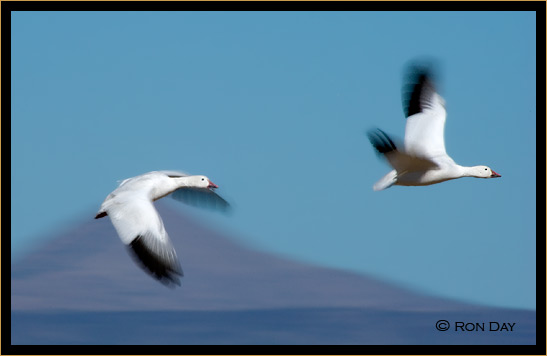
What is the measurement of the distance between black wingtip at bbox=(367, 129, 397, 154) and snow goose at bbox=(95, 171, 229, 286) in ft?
8.80

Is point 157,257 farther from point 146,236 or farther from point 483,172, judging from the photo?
point 483,172

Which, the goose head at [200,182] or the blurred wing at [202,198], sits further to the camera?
the blurred wing at [202,198]

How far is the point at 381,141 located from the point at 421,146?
130 cm

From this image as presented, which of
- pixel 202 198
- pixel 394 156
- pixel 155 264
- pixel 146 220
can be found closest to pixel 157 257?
pixel 155 264

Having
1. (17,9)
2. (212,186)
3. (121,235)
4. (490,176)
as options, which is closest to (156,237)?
(121,235)

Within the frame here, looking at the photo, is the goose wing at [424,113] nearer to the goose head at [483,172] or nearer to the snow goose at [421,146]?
the snow goose at [421,146]

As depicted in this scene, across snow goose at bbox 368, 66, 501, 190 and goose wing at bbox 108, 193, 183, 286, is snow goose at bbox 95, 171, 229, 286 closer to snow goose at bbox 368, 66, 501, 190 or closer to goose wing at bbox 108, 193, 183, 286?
goose wing at bbox 108, 193, 183, 286

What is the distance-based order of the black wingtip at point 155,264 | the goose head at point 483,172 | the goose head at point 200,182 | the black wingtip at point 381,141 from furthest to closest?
the goose head at point 483,172 < the goose head at point 200,182 < the black wingtip at point 381,141 < the black wingtip at point 155,264

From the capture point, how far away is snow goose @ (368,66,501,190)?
42.6ft

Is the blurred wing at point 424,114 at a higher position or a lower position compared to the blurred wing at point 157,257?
higher

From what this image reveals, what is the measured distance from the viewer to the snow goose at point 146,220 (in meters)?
11.4

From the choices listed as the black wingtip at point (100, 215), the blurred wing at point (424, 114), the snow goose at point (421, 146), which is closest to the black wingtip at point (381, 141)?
the snow goose at point (421, 146)

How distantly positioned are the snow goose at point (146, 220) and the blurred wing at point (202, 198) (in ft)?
1.32

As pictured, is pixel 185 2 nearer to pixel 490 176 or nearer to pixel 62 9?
pixel 62 9
